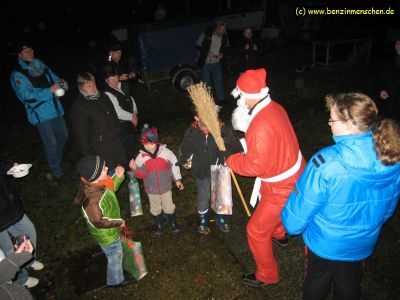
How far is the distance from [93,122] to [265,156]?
2.62 metres

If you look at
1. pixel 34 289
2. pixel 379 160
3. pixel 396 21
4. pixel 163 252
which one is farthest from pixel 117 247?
pixel 396 21

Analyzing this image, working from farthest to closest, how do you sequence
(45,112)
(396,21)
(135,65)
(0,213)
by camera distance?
(396,21) < (135,65) < (45,112) < (0,213)

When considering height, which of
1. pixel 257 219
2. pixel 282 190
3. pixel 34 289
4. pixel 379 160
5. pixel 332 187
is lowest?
pixel 34 289

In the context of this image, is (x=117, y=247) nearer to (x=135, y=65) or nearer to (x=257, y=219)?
(x=257, y=219)

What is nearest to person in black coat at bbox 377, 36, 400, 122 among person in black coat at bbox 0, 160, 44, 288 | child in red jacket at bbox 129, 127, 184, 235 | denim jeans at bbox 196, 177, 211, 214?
denim jeans at bbox 196, 177, 211, 214

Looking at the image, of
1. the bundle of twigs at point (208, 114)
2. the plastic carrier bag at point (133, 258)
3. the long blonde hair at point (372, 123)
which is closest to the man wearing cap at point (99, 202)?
the plastic carrier bag at point (133, 258)

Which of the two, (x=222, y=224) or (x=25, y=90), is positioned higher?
(x=25, y=90)

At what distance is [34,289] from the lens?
394 centimetres

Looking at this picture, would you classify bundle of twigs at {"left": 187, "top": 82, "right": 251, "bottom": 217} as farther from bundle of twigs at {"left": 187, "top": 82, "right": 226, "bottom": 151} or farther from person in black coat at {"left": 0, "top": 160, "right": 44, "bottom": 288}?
person in black coat at {"left": 0, "top": 160, "right": 44, "bottom": 288}

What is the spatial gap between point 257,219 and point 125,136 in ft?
9.81

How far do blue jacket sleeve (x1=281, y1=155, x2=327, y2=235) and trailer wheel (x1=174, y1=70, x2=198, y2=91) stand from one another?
8314mm

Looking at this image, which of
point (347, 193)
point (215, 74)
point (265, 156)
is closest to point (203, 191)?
point (265, 156)

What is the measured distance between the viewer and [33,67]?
16.6 ft

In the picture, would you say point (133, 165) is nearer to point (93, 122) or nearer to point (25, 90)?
point (93, 122)
